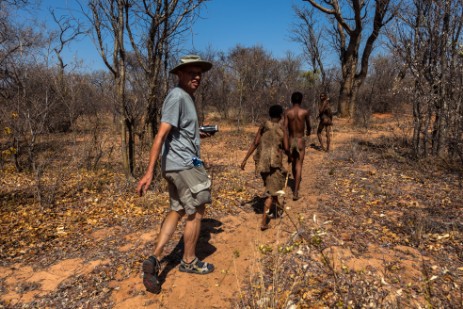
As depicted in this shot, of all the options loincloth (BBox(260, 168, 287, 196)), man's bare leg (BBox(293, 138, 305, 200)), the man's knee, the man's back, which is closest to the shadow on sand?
the man's knee

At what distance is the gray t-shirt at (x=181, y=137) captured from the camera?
2.72m

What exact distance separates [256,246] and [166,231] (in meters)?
0.97

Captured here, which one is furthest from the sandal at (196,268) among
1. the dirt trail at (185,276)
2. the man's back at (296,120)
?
the man's back at (296,120)

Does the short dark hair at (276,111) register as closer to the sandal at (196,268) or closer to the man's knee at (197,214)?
the man's knee at (197,214)

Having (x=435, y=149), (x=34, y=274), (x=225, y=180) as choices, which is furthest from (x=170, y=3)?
(x=435, y=149)

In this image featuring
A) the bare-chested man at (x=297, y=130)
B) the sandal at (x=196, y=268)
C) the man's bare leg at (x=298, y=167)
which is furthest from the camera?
the bare-chested man at (x=297, y=130)

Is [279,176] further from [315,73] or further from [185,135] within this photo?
[315,73]

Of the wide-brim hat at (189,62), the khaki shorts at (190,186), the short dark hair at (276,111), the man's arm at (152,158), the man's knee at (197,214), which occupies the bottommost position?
the man's knee at (197,214)

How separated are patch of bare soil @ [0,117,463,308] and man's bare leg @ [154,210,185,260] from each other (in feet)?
1.21

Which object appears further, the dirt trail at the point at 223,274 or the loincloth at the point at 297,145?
the loincloth at the point at 297,145

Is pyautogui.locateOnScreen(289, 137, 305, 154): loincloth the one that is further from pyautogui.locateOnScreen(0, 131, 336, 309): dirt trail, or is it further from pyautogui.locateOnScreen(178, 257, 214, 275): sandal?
pyautogui.locateOnScreen(178, 257, 214, 275): sandal

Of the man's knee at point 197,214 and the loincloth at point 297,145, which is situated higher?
the loincloth at point 297,145

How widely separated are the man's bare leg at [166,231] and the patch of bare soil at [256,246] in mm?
370

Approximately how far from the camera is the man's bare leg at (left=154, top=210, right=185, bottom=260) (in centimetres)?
283
